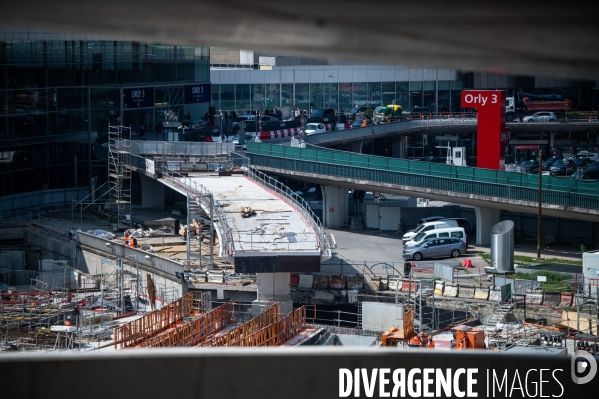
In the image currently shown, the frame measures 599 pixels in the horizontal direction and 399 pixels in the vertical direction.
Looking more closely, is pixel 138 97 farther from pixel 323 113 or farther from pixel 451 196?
pixel 323 113

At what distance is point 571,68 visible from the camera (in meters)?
1.92

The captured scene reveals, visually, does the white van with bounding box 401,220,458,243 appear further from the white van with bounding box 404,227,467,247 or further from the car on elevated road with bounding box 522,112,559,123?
the car on elevated road with bounding box 522,112,559,123

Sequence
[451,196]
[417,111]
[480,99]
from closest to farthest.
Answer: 1. [451,196]
2. [480,99]
3. [417,111]

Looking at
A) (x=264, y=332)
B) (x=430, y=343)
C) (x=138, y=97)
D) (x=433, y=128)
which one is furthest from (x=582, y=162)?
(x=264, y=332)

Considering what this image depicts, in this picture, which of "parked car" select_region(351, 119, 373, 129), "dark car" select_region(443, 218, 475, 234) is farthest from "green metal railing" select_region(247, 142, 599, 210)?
"parked car" select_region(351, 119, 373, 129)

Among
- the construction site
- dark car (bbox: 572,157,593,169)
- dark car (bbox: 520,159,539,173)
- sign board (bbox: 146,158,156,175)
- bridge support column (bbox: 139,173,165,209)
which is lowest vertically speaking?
the construction site

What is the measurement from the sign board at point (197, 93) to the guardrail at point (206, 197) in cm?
645

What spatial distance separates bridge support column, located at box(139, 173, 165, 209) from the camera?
26.2 meters

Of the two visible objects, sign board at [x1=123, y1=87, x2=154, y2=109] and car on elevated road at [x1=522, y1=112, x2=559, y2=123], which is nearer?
sign board at [x1=123, y1=87, x2=154, y2=109]

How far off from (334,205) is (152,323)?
39.8 feet

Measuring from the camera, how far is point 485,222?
2262cm

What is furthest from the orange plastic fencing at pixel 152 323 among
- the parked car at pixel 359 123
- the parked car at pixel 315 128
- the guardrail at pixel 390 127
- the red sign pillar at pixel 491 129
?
the parked car at pixel 359 123

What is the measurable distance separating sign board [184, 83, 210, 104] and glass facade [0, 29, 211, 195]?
33cm

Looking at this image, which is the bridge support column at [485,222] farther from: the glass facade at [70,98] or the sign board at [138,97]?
the sign board at [138,97]
